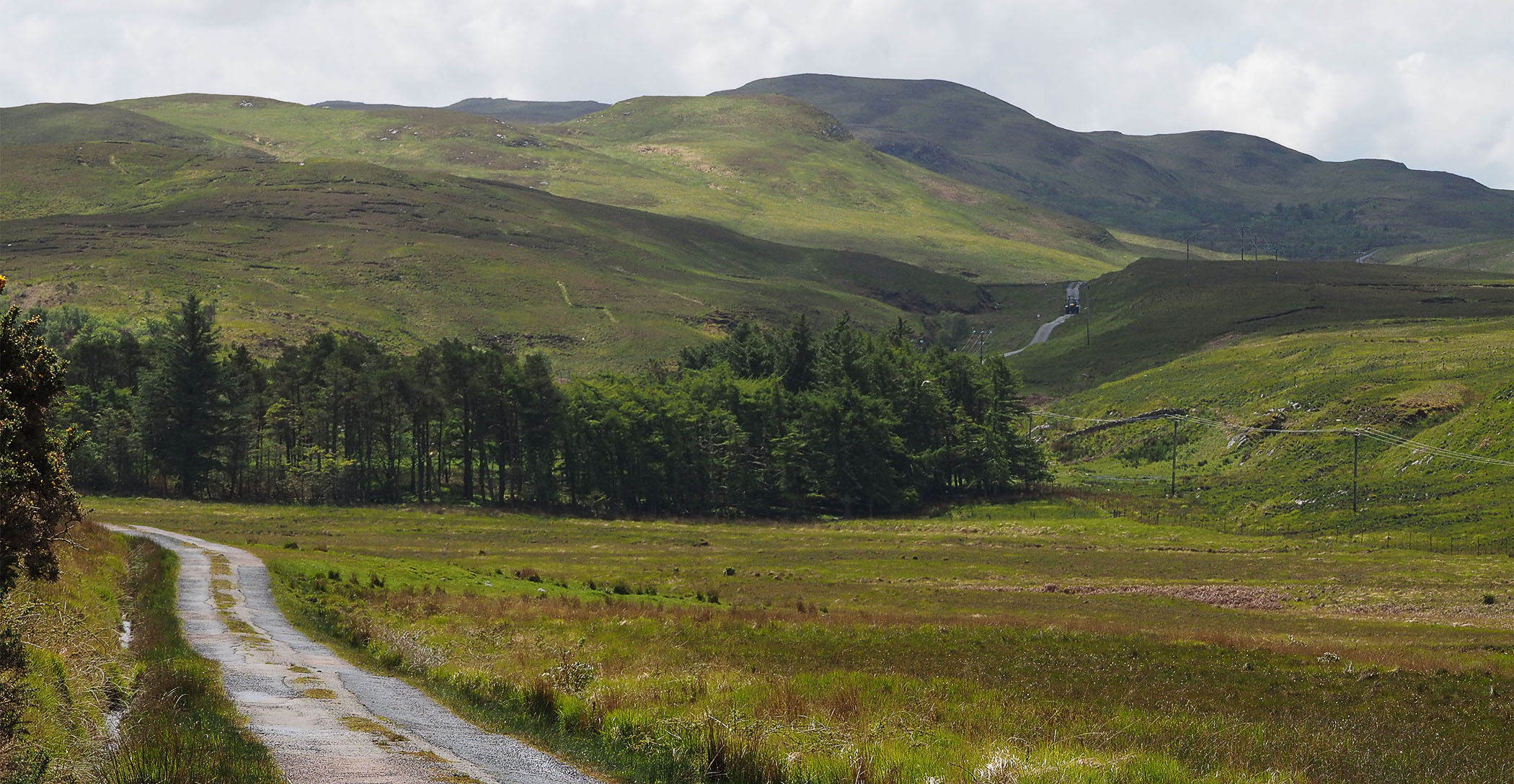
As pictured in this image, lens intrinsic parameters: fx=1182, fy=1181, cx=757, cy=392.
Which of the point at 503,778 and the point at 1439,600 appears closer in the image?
the point at 503,778

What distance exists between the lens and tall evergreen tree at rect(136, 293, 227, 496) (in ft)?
389

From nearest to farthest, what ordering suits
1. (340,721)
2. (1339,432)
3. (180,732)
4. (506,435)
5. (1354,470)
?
(180,732), (340,721), (1354,470), (1339,432), (506,435)

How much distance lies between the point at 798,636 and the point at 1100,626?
1329 cm

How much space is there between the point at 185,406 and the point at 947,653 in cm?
10613

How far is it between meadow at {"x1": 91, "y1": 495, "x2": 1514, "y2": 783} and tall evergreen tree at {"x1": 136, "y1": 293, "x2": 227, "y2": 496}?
33.2 metres

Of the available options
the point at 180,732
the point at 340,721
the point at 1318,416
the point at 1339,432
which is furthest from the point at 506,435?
the point at 180,732

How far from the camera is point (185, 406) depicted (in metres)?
119

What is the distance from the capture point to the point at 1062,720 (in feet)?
66.8

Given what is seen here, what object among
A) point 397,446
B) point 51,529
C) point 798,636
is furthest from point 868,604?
point 397,446

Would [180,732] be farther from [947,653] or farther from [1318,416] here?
[1318,416]

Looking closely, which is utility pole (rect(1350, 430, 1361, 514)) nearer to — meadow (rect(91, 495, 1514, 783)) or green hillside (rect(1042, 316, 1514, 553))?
green hillside (rect(1042, 316, 1514, 553))

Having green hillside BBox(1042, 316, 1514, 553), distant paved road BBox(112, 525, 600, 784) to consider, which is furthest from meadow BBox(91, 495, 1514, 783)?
green hillside BBox(1042, 316, 1514, 553)

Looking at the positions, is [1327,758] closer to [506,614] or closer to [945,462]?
[506,614]

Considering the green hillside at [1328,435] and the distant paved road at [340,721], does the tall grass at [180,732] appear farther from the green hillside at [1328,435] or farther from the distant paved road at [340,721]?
the green hillside at [1328,435]
